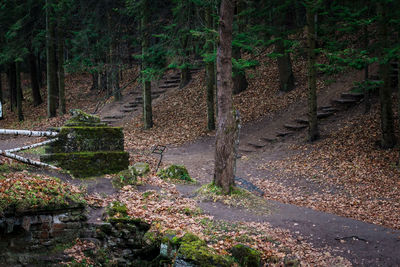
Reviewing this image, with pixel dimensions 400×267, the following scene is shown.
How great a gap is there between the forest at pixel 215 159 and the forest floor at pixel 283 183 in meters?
0.05

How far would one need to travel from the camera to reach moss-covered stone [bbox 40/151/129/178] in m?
9.00

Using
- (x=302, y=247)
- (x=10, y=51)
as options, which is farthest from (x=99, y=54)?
(x=302, y=247)

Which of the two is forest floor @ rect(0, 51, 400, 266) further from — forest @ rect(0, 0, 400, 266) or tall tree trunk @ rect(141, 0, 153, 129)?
tall tree trunk @ rect(141, 0, 153, 129)

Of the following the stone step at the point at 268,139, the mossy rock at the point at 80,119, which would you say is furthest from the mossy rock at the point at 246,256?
the stone step at the point at 268,139

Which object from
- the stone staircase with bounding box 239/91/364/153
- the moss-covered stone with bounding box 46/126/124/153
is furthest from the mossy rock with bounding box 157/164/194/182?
the stone staircase with bounding box 239/91/364/153

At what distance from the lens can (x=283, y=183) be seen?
11.8 metres

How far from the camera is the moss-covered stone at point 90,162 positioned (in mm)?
9000

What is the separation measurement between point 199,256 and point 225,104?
4.03 meters

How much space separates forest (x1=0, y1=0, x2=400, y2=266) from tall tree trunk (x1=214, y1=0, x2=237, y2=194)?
28 mm

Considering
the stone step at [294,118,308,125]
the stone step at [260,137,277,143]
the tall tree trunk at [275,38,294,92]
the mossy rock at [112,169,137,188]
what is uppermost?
the tall tree trunk at [275,38,294,92]

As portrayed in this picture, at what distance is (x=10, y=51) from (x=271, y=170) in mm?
19510

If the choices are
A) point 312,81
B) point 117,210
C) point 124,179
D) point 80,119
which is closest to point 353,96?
point 312,81

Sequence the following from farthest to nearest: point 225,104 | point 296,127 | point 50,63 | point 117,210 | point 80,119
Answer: point 50,63
point 296,127
point 80,119
point 225,104
point 117,210

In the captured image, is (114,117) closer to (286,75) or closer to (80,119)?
(286,75)
